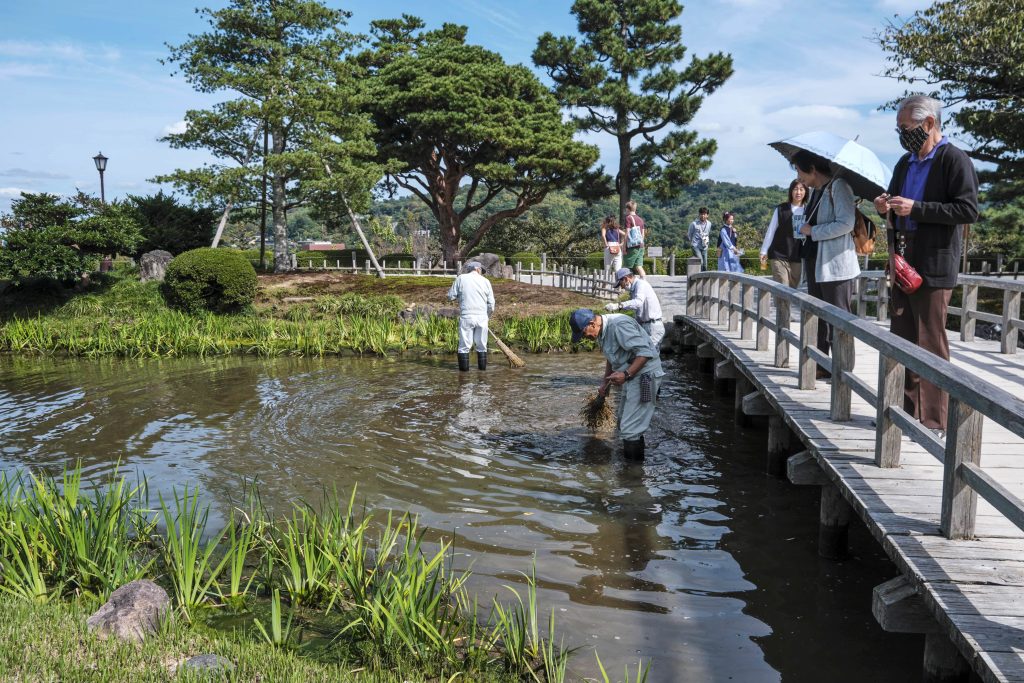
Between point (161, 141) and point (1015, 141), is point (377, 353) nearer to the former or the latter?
point (161, 141)

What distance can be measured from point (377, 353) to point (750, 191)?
9517 cm

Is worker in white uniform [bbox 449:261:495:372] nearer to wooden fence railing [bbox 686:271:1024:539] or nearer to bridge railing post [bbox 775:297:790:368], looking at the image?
bridge railing post [bbox 775:297:790:368]

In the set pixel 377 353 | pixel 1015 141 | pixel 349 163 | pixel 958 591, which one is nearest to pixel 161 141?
pixel 349 163

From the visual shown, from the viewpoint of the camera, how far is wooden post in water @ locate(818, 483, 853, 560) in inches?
215

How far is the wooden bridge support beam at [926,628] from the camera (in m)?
3.67

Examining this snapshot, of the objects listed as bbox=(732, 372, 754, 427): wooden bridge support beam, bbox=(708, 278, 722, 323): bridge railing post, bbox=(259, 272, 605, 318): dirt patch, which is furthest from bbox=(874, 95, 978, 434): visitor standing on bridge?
bbox=(259, 272, 605, 318): dirt patch

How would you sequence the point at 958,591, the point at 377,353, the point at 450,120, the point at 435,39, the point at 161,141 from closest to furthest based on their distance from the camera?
the point at 958,591, the point at 377,353, the point at 161,141, the point at 450,120, the point at 435,39

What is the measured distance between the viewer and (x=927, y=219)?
4824 millimetres

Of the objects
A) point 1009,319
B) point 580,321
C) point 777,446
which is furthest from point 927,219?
point 1009,319

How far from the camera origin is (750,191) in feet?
337

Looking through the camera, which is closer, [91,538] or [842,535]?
[91,538]

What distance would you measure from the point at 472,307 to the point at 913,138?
8.88 metres

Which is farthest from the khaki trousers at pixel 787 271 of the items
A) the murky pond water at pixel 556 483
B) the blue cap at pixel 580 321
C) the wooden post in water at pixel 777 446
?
the blue cap at pixel 580 321

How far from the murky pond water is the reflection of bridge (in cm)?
56
